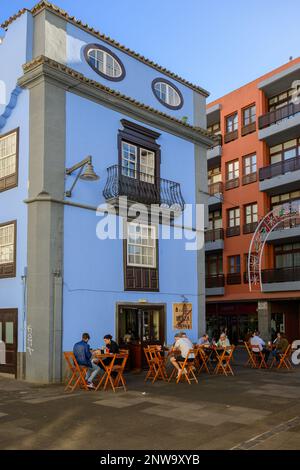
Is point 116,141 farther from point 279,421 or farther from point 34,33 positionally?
point 279,421

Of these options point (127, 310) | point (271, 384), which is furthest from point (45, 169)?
point (271, 384)

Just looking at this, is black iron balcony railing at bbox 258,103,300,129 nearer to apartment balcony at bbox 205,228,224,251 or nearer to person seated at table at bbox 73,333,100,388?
apartment balcony at bbox 205,228,224,251

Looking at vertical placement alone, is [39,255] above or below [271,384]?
above

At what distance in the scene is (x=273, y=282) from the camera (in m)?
30.0

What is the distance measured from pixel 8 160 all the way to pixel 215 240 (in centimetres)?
1997

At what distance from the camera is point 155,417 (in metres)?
9.45

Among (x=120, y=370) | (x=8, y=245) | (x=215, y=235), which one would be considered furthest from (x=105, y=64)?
(x=215, y=235)

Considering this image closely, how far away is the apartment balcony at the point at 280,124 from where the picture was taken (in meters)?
29.7

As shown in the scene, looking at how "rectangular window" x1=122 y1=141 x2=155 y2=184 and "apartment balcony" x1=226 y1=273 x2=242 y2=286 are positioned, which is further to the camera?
"apartment balcony" x1=226 y1=273 x2=242 y2=286

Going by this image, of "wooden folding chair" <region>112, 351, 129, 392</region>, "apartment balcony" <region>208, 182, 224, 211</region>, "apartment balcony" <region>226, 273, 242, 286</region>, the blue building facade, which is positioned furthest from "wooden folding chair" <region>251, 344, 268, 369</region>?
"apartment balcony" <region>208, 182, 224, 211</region>

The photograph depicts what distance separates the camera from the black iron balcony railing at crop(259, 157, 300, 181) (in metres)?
29.6

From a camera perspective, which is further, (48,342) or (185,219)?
(185,219)

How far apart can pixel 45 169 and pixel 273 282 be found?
18672 mm

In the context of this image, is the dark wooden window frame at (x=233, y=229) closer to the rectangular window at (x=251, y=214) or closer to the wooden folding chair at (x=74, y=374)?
the rectangular window at (x=251, y=214)
